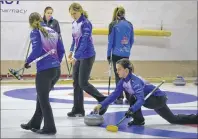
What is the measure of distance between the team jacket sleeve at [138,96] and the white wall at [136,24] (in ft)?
→ 19.5

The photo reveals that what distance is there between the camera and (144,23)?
10.8 m

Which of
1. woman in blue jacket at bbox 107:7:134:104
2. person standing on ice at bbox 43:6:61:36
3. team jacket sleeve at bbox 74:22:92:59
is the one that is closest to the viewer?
team jacket sleeve at bbox 74:22:92:59

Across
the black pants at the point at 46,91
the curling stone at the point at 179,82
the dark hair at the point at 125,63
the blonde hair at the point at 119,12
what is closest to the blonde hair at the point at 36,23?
the black pants at the point at 46,91

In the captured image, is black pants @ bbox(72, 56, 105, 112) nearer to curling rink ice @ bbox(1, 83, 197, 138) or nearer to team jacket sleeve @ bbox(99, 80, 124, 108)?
curling rink ice @ bbox(1, 83, 197, 138)

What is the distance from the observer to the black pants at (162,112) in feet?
15.8

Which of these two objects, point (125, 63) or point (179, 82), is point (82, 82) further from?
point (179, 82)

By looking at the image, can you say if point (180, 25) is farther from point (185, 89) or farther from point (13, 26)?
point (13, 26)

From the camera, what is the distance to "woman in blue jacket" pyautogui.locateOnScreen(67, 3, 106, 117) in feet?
17.5

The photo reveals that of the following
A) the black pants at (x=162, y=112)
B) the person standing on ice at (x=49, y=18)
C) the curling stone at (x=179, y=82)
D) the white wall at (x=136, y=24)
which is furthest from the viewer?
the white wall at (x=136, y=24)

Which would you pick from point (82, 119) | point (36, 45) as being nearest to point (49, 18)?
point (82, 119)

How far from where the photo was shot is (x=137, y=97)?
4617mm

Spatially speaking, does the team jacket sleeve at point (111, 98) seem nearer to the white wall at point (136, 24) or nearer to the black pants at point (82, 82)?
the black pants at point (82, 82)

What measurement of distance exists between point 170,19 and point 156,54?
0.92 m

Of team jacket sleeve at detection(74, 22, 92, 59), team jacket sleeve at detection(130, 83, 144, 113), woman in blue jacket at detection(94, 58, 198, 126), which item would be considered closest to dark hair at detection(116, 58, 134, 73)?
woman in blue jacket at detection(94, 58, 198, 126)
